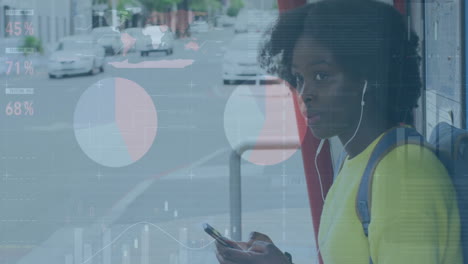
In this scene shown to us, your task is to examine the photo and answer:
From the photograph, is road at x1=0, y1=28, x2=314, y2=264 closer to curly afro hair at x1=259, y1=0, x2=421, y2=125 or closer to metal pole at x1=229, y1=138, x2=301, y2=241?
metal pole at x1=229, y1=138, x2=301, y2=241

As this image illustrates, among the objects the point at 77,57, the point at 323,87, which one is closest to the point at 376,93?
the point at 323,87

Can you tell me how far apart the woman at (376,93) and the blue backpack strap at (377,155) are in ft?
0.07

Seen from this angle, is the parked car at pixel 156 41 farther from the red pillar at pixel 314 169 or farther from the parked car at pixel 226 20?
the red pillar at pixel 314 169

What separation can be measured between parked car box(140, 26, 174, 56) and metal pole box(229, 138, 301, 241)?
33 centimetres

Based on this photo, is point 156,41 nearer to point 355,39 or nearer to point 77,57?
point 77,57

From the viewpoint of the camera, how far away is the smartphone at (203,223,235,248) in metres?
3.13

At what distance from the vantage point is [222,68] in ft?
10.1

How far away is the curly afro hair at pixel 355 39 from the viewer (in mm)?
3051

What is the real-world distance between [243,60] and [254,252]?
0.54 metres

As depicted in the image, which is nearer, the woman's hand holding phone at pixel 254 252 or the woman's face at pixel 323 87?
the woman's face at pixel 323 87
